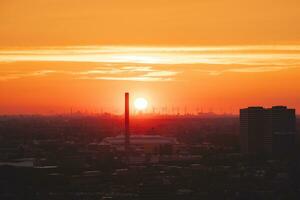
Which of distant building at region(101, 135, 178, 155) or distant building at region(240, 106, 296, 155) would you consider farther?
distant building at region(101, 135, 178, 155)

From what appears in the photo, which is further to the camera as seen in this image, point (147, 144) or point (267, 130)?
point (147, 144)

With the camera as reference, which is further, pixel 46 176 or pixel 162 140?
pixel 162 140

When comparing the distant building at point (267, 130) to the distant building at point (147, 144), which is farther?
the distant building at point (147, 144)

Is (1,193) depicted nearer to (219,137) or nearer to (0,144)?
(0,144)

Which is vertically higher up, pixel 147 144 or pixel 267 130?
pixel 267 130

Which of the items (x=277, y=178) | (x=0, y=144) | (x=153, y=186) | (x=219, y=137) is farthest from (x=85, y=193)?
(x=219, y=137)
